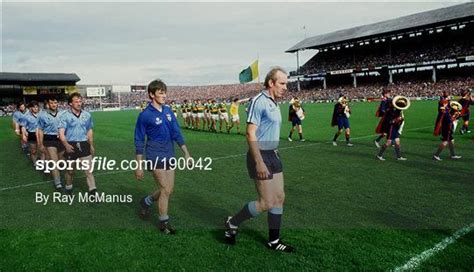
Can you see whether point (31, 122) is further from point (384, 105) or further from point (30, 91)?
point (30, 91)

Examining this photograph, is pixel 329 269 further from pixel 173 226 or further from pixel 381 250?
pixel 173 226

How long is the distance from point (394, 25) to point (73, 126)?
191 feet

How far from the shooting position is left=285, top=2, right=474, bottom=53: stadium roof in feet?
164

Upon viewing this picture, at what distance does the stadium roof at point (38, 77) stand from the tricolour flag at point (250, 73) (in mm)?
66258

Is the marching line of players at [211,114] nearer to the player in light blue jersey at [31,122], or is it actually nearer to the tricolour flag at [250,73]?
the tricolour flag at [250,73]

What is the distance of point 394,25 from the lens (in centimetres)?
5703

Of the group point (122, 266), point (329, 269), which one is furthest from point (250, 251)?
point (122, 266)

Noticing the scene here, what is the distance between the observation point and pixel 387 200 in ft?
22.1

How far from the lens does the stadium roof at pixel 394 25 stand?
50.1 metres

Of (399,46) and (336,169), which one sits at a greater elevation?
(399,46)

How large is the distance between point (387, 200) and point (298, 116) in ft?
28.8

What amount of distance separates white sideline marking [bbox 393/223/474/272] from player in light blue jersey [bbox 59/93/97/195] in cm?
584

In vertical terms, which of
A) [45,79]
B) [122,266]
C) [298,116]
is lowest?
[122,266]

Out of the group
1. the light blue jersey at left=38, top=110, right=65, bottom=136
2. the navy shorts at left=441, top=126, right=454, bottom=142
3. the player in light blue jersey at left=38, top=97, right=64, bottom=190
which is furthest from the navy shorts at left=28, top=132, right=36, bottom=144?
the navy shorts at left=441, top=126, right=454, bottom=142
